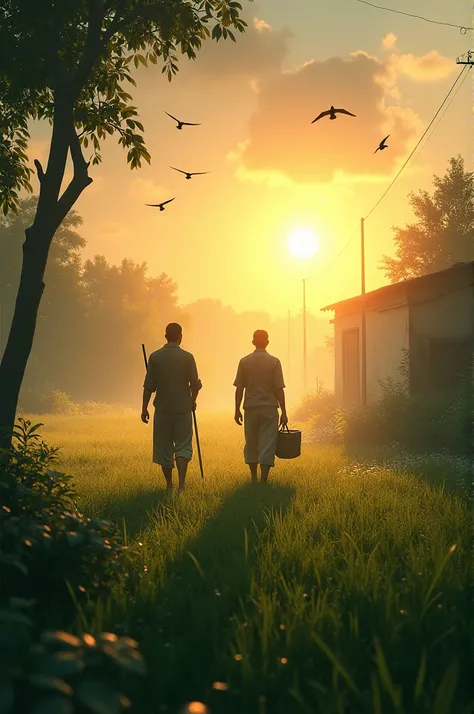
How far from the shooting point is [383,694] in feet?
9.91

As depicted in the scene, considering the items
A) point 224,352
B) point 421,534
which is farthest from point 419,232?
point 224,352

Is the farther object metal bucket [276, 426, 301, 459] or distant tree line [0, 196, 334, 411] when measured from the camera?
distant tree line [0, 196, 334, 411]

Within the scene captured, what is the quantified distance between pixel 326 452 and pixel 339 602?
1189 centimetres

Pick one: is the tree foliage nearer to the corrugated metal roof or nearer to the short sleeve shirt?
the short sleeve shirt

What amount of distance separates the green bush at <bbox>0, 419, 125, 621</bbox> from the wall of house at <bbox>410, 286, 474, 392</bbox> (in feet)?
48.2

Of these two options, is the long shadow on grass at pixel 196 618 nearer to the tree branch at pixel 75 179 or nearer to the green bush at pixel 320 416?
the tree branch at pixel 75 179

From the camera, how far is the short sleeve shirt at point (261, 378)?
33.4 ft

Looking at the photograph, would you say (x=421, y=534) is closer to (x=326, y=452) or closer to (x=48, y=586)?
(x=48, y=586)

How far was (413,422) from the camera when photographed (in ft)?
51.5

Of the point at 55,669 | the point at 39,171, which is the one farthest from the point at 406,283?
the point at 55,669

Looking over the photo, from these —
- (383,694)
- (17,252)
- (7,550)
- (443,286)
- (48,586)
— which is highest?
(17,252)

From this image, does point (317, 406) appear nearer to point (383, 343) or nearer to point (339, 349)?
point (339, 349)

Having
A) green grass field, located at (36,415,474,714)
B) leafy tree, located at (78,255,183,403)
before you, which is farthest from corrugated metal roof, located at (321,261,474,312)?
leafy tree, located at (78,255,183,403)

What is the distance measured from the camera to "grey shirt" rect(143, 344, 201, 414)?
9.65m
